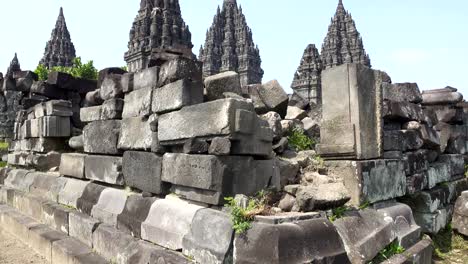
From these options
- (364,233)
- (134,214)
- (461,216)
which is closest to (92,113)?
(134,214)

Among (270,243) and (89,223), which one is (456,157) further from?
(89,223)

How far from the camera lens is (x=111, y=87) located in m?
5.01

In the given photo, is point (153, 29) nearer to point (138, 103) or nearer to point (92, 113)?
point (92, 113)

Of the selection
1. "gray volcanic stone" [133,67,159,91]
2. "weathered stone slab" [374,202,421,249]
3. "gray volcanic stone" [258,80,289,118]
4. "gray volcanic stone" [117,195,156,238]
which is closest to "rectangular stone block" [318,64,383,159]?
"weathered stone slab" [374,202,421,249]

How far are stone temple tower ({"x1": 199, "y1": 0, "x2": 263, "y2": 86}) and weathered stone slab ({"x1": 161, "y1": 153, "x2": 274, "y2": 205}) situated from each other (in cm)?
4807

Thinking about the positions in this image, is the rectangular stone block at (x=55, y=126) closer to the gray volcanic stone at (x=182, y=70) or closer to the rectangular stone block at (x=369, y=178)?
the gray volcanic stone at (x=182, y=70)

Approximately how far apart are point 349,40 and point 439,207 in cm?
4697

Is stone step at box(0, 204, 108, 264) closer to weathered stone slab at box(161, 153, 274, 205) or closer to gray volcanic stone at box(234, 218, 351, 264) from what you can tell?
weathered stone slab at box(161, 153, 274, 205)

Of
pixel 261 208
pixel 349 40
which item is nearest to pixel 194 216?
pixel 261 208

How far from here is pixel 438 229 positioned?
500cm

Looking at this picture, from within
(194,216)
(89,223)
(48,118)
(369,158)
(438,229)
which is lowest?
(438,229)

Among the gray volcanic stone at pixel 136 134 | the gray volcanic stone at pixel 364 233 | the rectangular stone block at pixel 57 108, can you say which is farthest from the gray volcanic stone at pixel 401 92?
the rectangular stone block at pixel 57 108

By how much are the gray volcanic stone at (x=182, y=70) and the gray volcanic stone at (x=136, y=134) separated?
0.52 metres

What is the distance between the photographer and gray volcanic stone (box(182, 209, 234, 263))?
2766 mm
